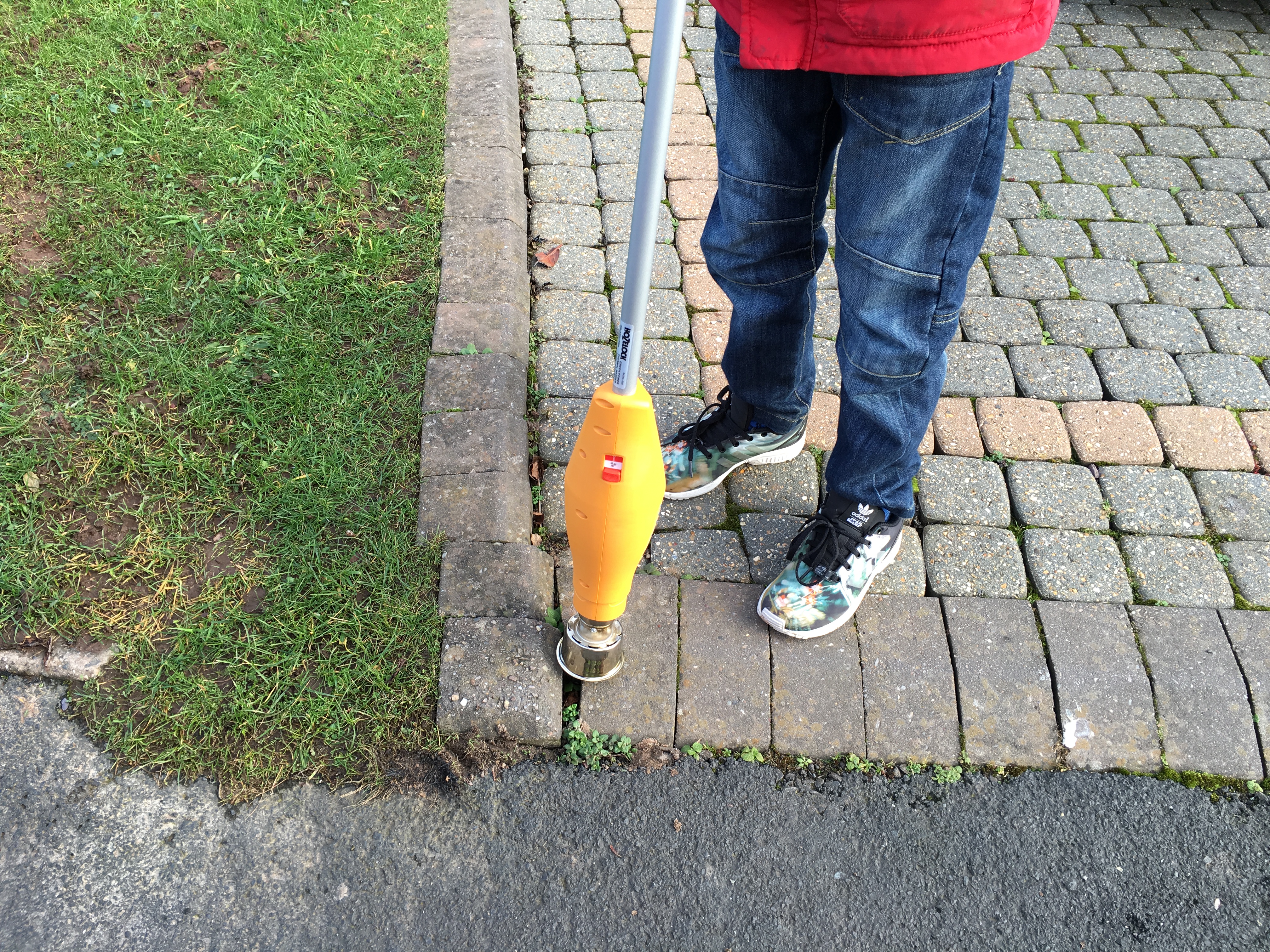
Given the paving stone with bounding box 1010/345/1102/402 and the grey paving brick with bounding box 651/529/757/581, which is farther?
the paving stone with bounding box 1010/345/1102/402

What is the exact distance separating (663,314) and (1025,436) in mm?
1151

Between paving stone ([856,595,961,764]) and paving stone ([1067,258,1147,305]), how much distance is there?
153 centimetres

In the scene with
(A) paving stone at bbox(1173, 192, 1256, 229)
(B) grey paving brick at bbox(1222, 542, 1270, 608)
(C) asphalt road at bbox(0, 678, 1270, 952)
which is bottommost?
(C) asphalt road at bbox(0, 678, 1270, 952)

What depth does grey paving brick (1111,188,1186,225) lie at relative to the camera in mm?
3500

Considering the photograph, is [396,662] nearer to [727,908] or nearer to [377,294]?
[727,908]

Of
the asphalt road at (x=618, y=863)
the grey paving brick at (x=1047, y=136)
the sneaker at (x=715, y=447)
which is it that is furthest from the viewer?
the grey paving brick at (x=1047, y=136)

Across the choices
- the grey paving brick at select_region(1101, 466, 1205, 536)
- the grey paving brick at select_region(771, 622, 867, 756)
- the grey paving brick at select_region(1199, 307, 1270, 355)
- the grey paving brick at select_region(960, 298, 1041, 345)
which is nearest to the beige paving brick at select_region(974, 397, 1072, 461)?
the grey paving brick at select_region(1101, 466, 1205, 536)

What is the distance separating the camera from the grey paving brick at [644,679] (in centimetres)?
206

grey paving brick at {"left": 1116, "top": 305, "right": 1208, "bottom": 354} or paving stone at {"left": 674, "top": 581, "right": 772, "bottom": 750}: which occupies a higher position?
grey paving brick at {"left": 1116, "top": 305, "right": 1208, "bottom": 354}

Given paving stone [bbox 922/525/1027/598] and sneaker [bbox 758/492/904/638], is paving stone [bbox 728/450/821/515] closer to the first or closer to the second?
sneaker [bbox 758/492/904/638]

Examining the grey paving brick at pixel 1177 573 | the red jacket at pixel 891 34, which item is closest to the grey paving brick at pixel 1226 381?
the grey paving brick at pixel 1177 573

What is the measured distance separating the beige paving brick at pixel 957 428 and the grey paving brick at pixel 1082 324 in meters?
0.50

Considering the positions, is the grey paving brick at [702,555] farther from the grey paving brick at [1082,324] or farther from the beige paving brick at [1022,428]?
the grey paving brick at [1082,324]

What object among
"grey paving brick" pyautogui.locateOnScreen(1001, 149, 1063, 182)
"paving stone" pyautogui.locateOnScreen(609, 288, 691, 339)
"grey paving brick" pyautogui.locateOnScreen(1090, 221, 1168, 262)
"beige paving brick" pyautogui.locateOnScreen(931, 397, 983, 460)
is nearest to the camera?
"beige paving brick" pyautogui.locateOnScreen(931, 397, 983, 460)
